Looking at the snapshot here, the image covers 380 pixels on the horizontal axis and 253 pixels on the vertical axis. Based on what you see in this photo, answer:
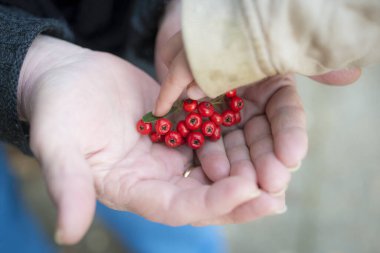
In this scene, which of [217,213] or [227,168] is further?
[227,168]

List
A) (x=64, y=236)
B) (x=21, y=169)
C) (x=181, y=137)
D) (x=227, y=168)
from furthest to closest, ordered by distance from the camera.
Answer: (x=21, y=169) < (x=181, y=137) < (x=227, y=168) < (x=64, y=236)

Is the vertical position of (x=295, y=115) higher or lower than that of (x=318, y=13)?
lower

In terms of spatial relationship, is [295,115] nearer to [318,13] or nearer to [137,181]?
[318,13]

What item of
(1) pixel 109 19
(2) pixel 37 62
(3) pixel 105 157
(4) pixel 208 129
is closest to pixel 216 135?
(4) pixel 208 129

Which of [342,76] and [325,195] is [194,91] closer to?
[342,76]

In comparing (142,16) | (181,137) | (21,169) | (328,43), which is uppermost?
(328,43)

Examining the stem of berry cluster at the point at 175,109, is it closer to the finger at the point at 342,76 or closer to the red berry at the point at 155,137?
the red berry at the point at 155,137

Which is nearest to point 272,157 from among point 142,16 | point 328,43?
point 328,43

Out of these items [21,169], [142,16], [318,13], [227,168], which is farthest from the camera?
[21,169]
